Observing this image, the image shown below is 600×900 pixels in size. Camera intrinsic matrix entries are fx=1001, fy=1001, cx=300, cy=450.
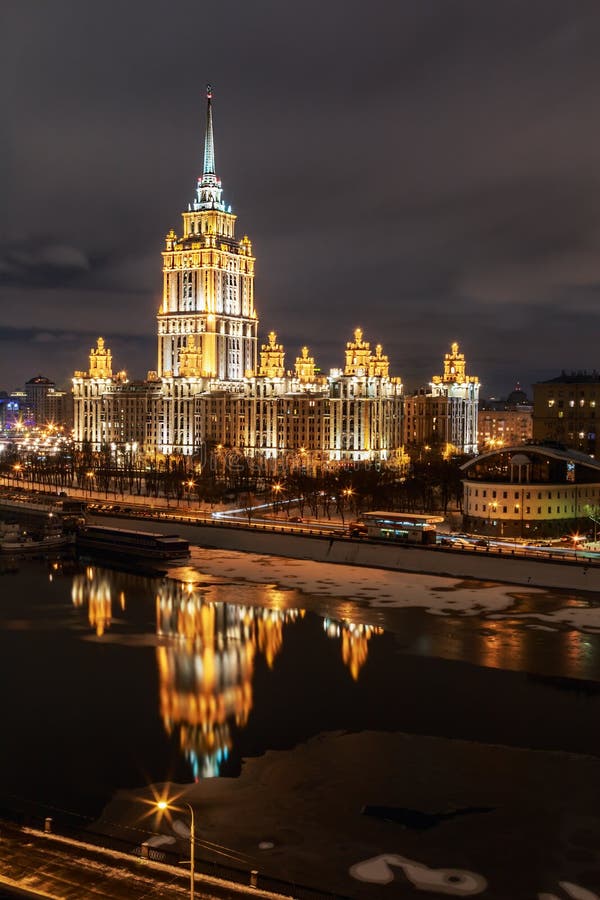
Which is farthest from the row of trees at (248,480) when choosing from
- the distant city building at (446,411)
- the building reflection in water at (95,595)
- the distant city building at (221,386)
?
the building reflection in water at (95,595)

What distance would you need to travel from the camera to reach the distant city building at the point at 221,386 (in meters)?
106

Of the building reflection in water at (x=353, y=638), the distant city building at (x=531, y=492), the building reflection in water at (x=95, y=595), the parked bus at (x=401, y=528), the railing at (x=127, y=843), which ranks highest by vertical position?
the distant city building at (x=531, y=492)

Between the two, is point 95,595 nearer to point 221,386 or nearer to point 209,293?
point 221,386

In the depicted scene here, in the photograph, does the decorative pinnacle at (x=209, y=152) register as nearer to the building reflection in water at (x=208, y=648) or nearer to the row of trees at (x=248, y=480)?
the row of trees at (x=248, y=480)

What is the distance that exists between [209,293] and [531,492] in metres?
72.2

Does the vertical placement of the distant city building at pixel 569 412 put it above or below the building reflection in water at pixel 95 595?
above

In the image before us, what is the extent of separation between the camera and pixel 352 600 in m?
44.2

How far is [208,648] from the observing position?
3550 centimetres

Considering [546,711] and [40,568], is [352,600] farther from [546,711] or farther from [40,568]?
[40,568]

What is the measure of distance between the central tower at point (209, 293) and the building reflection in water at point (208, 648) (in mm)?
71856

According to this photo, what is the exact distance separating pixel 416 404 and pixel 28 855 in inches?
4084

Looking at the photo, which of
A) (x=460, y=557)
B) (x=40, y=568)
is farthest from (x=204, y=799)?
(x=40, y=568)

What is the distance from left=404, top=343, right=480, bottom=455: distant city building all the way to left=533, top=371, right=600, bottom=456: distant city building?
48.3ft

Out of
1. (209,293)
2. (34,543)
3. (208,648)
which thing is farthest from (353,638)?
(209,293)
